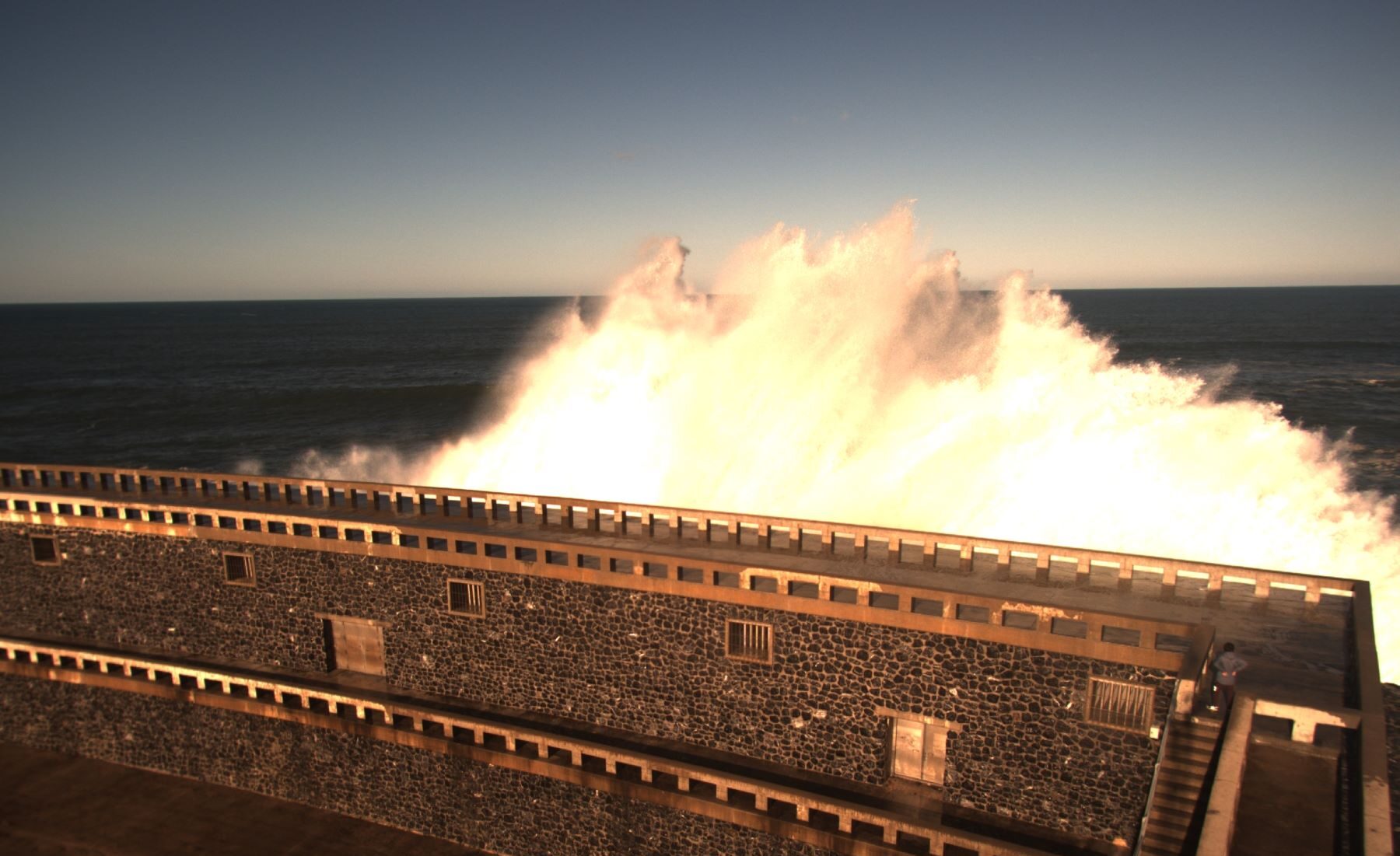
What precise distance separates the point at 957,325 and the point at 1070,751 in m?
20.7

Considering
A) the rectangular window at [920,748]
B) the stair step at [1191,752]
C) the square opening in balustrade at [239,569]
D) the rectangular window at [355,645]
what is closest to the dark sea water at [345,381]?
the square opening in balustrade at [239,569]

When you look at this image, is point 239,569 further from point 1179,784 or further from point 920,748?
point 1179,784

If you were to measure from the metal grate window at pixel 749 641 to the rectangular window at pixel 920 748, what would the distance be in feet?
7.54

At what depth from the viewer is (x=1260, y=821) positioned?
8.74 meters

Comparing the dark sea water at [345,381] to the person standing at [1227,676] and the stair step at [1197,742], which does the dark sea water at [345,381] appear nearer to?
the person standing at [1227,676]

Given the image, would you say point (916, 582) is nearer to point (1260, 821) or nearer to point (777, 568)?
point (777, 568)

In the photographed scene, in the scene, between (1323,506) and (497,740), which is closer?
(497,740)

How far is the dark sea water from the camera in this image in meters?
43.4

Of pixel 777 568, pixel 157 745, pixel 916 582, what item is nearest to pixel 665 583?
pixel 777 568

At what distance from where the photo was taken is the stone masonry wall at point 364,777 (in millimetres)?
14070

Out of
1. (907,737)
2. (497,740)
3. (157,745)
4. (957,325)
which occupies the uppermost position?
(957,325)

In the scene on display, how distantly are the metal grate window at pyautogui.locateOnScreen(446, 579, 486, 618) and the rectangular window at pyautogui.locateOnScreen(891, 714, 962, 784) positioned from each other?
7681mm

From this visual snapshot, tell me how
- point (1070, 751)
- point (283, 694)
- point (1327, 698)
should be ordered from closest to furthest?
point (1327, 698)
point (1070, 751)
point (283, 694)

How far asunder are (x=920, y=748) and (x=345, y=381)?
63236 mm
